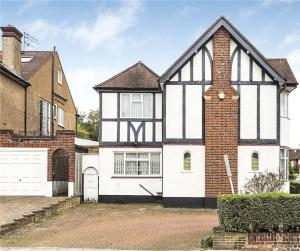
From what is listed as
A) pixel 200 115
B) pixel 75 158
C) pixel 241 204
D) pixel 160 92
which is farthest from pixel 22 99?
pixel 241 204

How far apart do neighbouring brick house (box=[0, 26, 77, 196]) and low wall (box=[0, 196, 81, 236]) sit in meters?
1.64

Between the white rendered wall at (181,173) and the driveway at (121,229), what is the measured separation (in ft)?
4.02

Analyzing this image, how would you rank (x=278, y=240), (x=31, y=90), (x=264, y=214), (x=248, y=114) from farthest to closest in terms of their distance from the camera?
(x=31, y=90) → (x=248, y=114) → (x=264, y=214) → (x=278, y=240)

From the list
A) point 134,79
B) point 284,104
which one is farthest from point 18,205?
point 284,104

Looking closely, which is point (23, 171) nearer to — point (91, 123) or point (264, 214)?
point (264, 214)

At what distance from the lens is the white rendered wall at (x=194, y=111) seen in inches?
1044

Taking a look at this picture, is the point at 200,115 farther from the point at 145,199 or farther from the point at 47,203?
the point at 47,203

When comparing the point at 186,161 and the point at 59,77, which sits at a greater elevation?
the point at 59,77

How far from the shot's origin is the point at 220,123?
86.2 feet

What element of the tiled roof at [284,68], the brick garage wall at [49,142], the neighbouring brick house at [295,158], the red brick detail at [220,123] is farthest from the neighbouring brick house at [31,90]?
the neighbouring brick house at [295,158]

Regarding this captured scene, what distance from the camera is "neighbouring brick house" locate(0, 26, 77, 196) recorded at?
27.2 m

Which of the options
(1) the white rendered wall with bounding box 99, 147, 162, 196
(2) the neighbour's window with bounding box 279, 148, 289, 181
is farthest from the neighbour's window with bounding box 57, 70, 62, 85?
(2) the neighbour's window with bounding box 279, 148, 289, 181

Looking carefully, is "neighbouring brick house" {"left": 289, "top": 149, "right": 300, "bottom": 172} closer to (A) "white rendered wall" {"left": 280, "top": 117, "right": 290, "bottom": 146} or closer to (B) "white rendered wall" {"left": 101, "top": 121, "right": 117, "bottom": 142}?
(A) "white rendered wall" {"left": 280, "top": 117, "right": 290, "bottom": 146}

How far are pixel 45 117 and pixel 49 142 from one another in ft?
31.9
